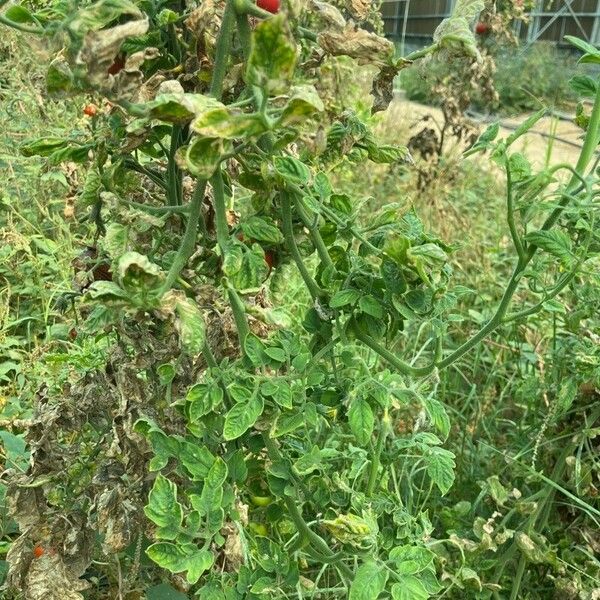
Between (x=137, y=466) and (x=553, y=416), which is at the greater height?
(x=137, y=466)

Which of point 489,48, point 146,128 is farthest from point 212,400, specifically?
point 489,48

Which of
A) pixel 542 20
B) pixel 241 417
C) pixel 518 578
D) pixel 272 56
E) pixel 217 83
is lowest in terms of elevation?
pixel 542 20

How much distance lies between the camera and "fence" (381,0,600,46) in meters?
11.4

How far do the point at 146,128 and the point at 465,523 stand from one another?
1.33 meters

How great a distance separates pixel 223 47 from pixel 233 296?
0.28 meters

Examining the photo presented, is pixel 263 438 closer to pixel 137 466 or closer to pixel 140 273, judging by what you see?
pixel 137 466

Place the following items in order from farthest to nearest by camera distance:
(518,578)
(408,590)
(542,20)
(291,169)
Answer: (542,20) < (518,578) < (408,590) < (291,169)

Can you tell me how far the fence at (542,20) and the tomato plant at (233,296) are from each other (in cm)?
920

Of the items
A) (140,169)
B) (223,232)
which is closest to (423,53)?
(223,232)

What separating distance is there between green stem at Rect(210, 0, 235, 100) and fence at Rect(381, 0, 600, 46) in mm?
9353

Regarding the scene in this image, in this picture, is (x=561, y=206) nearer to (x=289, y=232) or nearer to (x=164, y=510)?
(x=289, y=232)

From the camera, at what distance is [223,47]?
88 centimetres

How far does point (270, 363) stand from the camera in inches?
38.8

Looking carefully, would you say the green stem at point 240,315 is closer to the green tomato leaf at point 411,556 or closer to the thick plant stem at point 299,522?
the thick plant stem at point 299,522
